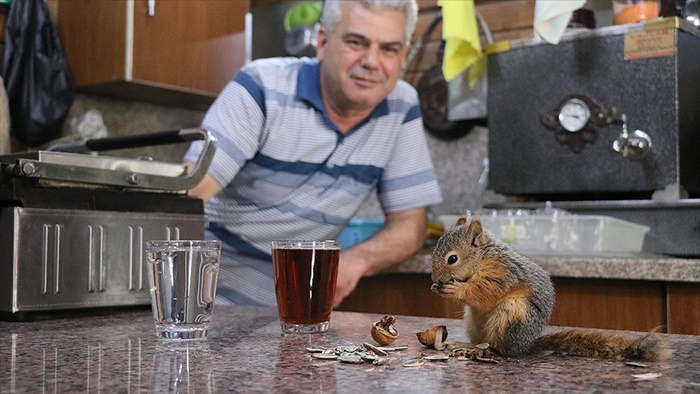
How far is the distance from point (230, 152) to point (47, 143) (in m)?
1.23

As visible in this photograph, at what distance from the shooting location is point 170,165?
1374 millimetres

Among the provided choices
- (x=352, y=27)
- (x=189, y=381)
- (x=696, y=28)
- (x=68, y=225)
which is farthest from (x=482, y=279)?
(x=696, y=28)

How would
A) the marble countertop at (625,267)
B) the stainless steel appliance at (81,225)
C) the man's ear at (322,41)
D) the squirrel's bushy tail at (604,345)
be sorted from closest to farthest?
1. the squirrel's bushy tail at (604,345)
2. the stainless steel appliance at (81,225)
3. the marble countertop at (625,267)
4. the man's ear at (322,41)

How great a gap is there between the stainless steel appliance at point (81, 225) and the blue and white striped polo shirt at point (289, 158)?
32.6 inches

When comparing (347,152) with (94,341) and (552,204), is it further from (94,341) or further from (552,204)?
(94,341)

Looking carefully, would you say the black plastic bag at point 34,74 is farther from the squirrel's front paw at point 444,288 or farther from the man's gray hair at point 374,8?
the squirrel's front paw at point 444,288

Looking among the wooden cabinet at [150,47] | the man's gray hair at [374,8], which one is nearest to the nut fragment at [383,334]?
the man's gray hair at [374,8]

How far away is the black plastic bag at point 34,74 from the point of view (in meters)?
2.85

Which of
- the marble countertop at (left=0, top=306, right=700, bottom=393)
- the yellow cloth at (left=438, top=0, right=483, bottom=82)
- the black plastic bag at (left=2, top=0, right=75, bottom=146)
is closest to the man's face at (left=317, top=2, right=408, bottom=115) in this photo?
the yellow cloth at (left=438, top=0, right=483, bottom=82)

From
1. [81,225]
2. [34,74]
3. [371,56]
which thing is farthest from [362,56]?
[34,74]

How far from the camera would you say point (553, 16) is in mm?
2277

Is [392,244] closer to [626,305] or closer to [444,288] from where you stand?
[626,305]

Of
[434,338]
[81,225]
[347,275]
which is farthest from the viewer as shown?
[347,275]

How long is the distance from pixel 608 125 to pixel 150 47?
173cm
